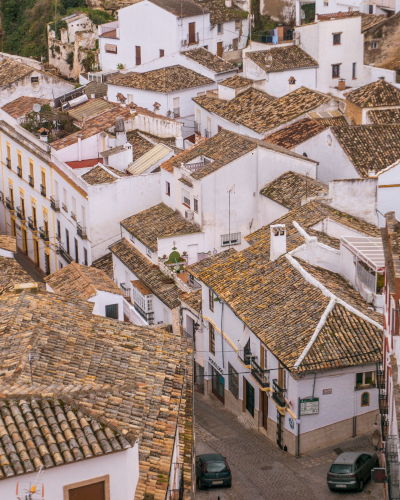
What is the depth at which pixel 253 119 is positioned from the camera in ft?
201

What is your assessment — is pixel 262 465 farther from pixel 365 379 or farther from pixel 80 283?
pixel 80 283

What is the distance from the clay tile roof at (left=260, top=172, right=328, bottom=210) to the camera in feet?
159

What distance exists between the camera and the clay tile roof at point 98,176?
5519 cm

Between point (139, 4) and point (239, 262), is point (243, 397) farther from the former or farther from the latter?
point (139, 4)

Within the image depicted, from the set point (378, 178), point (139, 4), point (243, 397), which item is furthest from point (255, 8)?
point (243, 397)

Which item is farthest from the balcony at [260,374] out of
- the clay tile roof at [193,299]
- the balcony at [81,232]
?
the balcony at [81,232]

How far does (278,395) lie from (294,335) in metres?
2.40

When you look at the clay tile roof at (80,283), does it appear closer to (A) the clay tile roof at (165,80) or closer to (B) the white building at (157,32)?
(A) the clay tile roof at (165,80)

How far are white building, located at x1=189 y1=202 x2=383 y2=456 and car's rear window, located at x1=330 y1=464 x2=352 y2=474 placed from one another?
8.58ft

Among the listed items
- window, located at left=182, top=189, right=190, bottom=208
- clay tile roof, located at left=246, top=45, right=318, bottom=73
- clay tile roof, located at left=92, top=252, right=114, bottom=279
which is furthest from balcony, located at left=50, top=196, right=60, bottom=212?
clay tile roof, located at left=246, top=45, right=318, bottom=73

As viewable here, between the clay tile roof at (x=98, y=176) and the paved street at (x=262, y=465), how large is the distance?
60.5ft

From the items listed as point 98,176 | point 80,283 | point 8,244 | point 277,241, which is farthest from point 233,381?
point 98,176

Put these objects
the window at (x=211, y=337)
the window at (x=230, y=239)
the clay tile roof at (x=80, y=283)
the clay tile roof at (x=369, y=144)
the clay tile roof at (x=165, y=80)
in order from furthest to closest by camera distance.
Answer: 1. the clay tile roof at (x=165, y=80)
2. the clay tile roof at (x=369, y=144)
3. the window at (x=230, y=239)
4. the window at (x=211, y=337)
5. the clay tile roof at (x=80, y=283)

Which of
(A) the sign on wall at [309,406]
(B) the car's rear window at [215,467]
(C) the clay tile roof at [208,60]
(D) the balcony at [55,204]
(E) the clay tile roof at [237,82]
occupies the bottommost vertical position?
(D) the balcony at [55,204]
